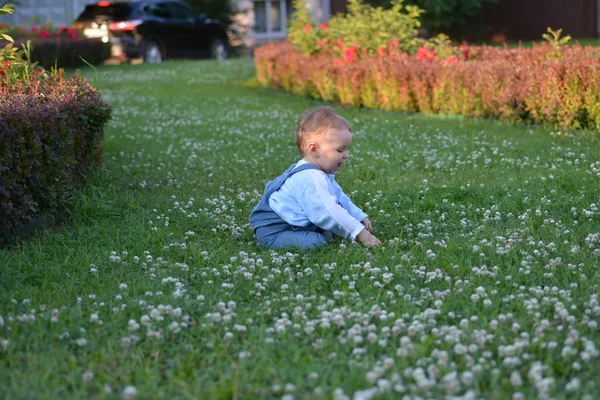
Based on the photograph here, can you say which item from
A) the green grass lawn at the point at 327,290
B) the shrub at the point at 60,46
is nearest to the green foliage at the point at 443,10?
the shrub at the point at 60,46

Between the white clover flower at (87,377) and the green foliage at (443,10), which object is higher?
the green foliage at (443,10)

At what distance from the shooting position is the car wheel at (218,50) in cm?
2616

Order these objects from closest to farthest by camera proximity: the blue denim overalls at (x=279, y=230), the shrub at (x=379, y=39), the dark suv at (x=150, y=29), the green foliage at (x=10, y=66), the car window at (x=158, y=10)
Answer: the blue denim overalls at (x=279, y=230), the green foliage at (x=10, y=66), the shrub at (x=379, y=39), the dark suv at (x=150, y=29), the car window at (x=158, y=10)

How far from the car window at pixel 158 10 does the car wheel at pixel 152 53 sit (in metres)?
0.87

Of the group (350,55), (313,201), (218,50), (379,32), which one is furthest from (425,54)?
(218,50)

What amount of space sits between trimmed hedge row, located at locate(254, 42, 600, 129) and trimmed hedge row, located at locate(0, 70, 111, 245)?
5.24 meters

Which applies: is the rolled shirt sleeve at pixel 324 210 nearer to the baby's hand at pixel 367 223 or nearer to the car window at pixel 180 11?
the baby's hand at pixel 367 223

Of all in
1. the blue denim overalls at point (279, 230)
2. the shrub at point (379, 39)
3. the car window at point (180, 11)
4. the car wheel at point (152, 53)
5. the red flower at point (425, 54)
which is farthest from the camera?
the car window at point (180, 11)

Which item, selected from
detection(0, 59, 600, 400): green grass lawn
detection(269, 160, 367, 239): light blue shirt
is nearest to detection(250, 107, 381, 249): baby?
Result: detection(269, 160, 367, 239): light blue shirt

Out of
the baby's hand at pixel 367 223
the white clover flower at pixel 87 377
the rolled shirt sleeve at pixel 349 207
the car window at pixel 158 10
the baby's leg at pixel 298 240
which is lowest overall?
the white clover flower at pixel 87 377

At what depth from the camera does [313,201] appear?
529 cm

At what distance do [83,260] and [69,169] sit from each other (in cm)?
150

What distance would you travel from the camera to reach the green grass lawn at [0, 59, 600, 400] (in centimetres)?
323

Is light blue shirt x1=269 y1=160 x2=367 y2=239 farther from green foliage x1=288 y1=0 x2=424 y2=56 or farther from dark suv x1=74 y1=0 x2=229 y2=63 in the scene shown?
dark suv x1=74 y1=0 x2=229 y2=63
